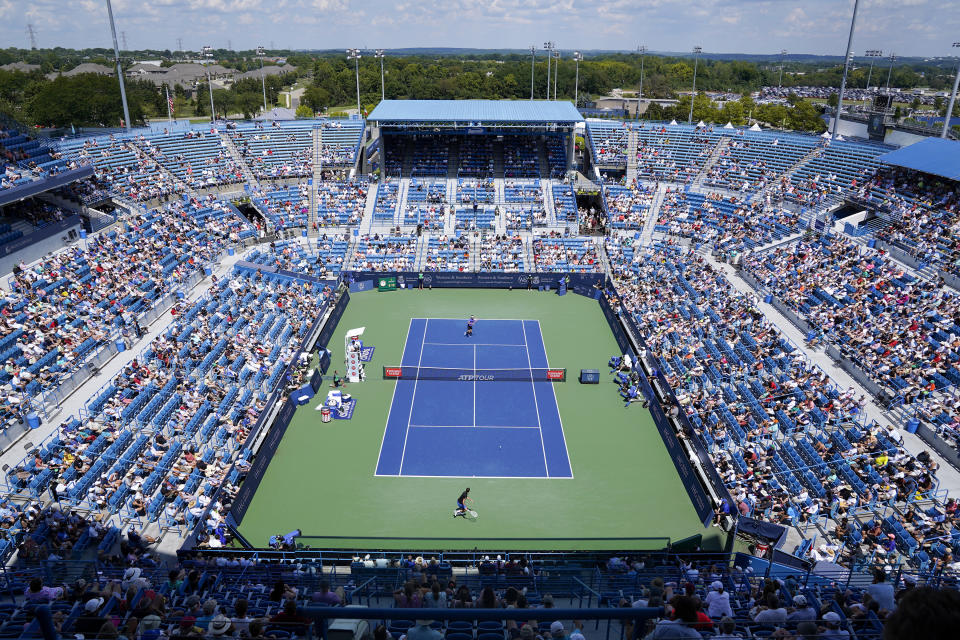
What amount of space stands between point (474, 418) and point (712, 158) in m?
36.5

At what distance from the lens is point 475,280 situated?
4253cm

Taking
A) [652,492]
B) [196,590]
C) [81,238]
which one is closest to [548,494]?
[652,492]

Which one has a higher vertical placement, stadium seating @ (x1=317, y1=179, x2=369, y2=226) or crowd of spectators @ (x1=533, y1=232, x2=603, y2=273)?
stadium seating @ (x1=317, y1=179, x2=369, y2=226)

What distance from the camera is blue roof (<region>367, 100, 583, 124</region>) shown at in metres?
50.2

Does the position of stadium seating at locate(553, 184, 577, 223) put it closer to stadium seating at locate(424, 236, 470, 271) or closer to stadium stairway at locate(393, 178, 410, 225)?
stadium seating at locate(424, 236, 470, 271)

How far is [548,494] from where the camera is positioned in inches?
860

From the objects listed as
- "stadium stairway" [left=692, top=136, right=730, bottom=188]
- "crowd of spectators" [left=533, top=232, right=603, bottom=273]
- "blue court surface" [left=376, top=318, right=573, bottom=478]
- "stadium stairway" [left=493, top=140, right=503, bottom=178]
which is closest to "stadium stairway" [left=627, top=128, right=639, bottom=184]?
"stadium stairway" [left=692, top=136, right=730, bottom=188]

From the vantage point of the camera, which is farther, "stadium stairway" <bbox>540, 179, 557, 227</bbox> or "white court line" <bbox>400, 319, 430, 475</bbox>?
"stadium stairway" <bbox>540, 179, 557, 227</bbox>

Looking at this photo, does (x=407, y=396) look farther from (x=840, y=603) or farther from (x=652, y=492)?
(x=840, y=603)

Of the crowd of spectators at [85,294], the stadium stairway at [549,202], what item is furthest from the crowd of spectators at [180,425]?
the stadium stairway at [549,202]

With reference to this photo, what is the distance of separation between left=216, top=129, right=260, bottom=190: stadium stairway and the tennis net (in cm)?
2685

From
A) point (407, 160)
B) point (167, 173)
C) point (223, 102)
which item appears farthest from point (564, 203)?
point (223, 102)

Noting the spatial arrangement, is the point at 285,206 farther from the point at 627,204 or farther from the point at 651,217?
the point at 651,217

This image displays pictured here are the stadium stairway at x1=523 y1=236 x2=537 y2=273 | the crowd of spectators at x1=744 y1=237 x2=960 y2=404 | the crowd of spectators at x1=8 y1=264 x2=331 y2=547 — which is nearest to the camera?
the crowd of spectators at x1=8 y1=264 x2=331 y2=547
